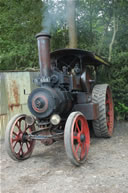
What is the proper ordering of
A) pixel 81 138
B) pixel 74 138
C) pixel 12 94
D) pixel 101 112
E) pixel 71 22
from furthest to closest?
1. pixel 71 22
2. pixel 12 94
3. pixel 101 112
4. pixel 81 138
5. pixel 74 138

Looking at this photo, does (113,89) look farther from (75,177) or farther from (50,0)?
(75,177)

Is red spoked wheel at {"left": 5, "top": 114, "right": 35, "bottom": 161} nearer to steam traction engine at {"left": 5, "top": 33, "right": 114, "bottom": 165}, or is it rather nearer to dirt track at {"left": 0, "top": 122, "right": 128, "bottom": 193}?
steam traction engine at {"left": 5, "top": 33, "right": 114, "bottom": 165}

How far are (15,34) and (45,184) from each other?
21.3 ft

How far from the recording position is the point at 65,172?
2996 mm

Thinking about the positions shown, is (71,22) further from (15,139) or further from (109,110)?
→ (15,139)

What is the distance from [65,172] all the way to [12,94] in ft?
9.32

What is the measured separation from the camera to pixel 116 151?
151 inches

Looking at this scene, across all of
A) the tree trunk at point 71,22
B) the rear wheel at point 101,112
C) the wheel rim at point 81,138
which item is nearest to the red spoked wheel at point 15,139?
the wheel rim at point 81,138

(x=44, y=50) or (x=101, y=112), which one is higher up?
(x=44, y=50)

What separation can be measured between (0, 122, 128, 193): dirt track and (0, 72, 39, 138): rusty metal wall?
4.08 ft

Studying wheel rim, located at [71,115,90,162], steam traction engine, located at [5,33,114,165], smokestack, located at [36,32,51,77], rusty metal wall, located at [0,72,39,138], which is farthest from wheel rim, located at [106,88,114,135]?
smokestack, located at [36,32,51,77]

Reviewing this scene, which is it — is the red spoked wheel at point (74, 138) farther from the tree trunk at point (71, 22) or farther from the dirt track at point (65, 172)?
the tree trunk at point (71, 22)

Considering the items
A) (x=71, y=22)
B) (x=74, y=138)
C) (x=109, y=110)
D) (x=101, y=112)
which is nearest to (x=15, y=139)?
(x=74, y=138)

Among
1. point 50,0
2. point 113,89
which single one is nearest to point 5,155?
point 113,89
